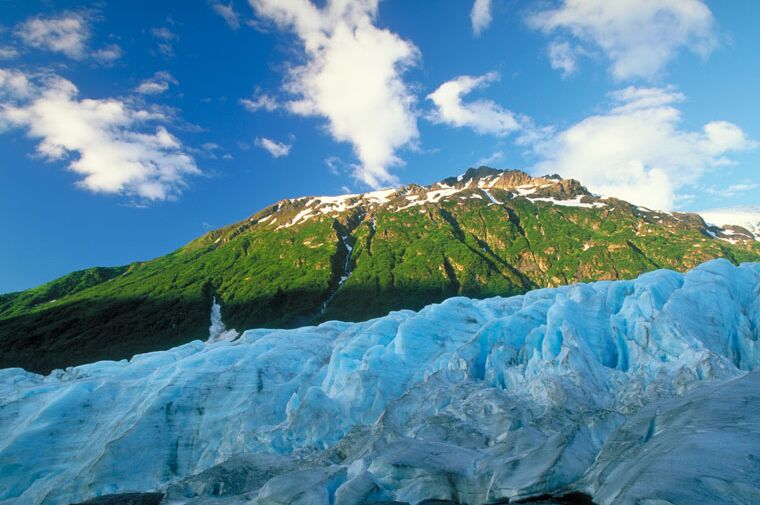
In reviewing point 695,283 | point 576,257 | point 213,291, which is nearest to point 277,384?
point 695,283

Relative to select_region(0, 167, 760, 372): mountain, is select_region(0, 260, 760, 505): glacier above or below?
below

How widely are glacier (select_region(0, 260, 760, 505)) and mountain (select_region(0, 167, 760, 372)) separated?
249ft

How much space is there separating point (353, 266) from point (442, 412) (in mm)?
113290

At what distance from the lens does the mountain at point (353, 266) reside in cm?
10725

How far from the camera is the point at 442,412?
72.1 ft

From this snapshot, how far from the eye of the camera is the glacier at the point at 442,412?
43.2ft

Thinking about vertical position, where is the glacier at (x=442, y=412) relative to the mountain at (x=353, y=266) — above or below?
below

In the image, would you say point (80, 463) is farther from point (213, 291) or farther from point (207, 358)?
point (213, 291)

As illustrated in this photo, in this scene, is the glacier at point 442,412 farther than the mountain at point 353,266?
No

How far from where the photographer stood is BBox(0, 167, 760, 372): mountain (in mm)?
107250

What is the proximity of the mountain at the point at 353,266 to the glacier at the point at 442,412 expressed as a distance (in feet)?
249

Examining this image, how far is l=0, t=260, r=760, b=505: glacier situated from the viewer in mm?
13180

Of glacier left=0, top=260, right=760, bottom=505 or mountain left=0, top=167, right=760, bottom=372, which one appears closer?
glacier left=0, top=260, right=760, bottom=505

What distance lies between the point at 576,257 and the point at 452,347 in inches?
4520
